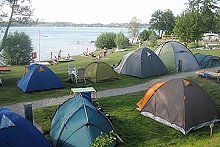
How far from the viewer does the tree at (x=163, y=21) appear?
67375 millimetres

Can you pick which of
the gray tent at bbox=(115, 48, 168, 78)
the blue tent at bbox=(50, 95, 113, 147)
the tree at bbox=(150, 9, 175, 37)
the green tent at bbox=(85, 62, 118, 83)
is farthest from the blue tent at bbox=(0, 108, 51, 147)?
the tree at bbox=(150, 9, 175, 37)

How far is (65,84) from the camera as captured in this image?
16438 mm

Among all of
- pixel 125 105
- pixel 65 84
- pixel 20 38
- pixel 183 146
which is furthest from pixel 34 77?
pixel 20 38

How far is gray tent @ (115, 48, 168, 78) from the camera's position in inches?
733

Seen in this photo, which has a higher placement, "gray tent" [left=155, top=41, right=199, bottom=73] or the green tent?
"gray tent" [left=155, top=41, right=199, bottom=73]

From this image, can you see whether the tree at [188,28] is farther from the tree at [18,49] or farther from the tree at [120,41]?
the tree at [18,49]

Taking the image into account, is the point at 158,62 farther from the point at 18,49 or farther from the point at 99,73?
the point at 18,49

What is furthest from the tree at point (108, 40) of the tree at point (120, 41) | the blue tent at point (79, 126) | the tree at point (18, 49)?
the blue tent at point (79, 126)

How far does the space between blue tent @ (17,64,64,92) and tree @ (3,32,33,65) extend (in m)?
16.2

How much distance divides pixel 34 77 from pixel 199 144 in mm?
9466

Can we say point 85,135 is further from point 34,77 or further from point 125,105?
point 34,77

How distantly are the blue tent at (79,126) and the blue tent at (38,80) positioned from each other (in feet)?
20.7

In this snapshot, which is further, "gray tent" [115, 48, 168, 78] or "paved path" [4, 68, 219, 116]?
"gray tent" [115, 48, 168, 78]

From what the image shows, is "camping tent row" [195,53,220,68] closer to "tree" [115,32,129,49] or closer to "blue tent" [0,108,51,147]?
"blue tent" [0,108,51,147]
